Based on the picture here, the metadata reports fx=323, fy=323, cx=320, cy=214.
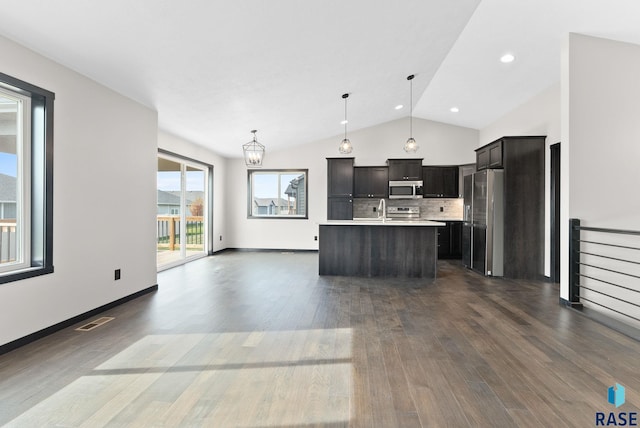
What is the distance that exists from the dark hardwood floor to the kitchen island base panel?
1361 millimetres

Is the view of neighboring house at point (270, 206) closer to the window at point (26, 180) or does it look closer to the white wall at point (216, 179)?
the white wall at point (216, 179)

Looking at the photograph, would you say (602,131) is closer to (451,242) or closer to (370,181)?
(451,242)

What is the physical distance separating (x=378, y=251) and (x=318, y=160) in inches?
138

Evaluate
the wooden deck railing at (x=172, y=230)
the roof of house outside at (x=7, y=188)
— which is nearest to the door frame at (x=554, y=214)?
the wooden deck railing at (x=172, y=230)

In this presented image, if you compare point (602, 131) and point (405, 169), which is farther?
point (405, 169)

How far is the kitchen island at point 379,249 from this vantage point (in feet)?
17.3

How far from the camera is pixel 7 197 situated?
2674 millimetres

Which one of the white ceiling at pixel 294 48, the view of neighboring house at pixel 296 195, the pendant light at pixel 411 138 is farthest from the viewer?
the view of neighboring house at pixel 296 195

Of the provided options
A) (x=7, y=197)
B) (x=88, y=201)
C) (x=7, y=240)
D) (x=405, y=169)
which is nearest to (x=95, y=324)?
(x=7, y=240)

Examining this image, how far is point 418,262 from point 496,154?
2263mm

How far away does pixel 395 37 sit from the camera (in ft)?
12.4

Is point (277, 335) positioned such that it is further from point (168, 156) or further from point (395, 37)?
point (168, 156)

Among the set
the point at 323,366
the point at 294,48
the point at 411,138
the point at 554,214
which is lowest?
the point at 323,366

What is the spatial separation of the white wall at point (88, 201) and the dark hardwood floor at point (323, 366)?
31 centimetres
